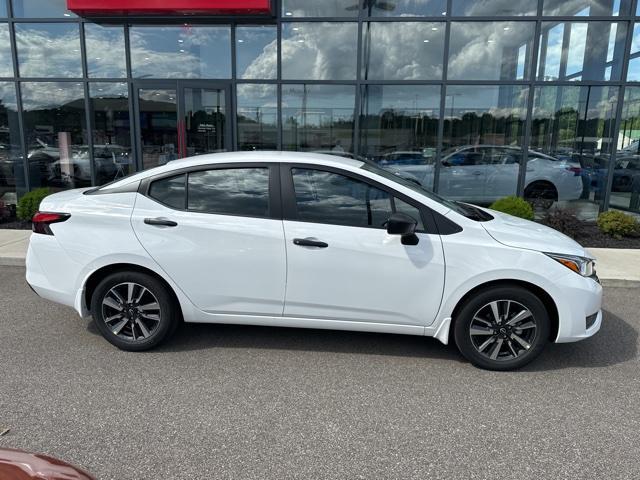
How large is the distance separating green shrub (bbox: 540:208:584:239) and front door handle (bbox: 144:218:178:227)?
7.07 meters

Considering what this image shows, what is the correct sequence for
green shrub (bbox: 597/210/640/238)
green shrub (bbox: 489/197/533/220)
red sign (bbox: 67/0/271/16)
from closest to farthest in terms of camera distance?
green shrub (bbox: 489/197/533/220) → green shrub (bbox: 597/210/640/238) → red sign (bbox: 67/0/271/16)

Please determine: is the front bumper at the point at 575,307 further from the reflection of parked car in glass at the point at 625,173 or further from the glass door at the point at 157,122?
the glass door at the point at 157,122

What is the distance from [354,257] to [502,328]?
1275 millimetres

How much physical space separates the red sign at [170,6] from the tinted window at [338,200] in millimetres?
5943

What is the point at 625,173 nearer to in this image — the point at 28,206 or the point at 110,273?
the point at 110,273

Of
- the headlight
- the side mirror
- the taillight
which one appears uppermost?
the side mirror

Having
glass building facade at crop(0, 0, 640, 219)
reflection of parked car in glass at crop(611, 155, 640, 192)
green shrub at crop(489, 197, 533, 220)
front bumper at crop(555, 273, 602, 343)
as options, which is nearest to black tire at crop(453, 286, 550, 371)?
front bumper at crop(555, 273, 602, 343)

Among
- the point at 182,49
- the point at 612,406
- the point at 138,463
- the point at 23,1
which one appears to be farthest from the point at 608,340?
the point at 23,1

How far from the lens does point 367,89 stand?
368 inches

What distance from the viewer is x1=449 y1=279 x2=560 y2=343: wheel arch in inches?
139

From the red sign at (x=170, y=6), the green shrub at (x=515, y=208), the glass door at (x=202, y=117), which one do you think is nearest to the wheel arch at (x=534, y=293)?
the green shrub at (x=515, y=208)

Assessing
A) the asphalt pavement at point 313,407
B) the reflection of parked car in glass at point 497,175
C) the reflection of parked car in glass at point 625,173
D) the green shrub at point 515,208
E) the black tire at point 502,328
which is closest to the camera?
the asphalt pavement at point 313,407

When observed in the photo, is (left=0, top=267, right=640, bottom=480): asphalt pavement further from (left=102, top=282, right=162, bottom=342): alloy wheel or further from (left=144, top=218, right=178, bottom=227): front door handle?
(left=144, top=218, right=178, bottom=227): front door handle

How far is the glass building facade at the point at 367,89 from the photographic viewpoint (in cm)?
907
